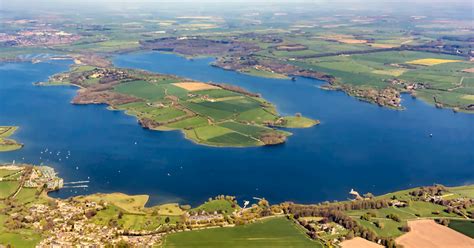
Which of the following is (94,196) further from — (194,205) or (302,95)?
(302,95)

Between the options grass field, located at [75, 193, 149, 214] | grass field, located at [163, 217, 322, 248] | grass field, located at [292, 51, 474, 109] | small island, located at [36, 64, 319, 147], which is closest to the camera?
grass field, located at [163, 217, 322, 248]

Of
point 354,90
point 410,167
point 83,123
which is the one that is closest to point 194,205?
point 410,167

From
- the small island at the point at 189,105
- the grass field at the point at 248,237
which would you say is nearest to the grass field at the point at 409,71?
the small island at the point at 189,105

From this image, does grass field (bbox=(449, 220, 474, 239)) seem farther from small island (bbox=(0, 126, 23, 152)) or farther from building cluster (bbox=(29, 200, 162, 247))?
small island (bbox=(0, 126, 23, 152))

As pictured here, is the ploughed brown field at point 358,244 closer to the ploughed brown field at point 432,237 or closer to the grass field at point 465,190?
the ploughed brown field at point 432,237

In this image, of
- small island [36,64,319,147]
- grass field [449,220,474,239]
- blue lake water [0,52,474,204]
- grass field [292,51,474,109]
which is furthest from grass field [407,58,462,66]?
grass field [449,220,474,239]

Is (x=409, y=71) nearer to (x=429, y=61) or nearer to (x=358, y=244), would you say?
(x=429, y=61)
